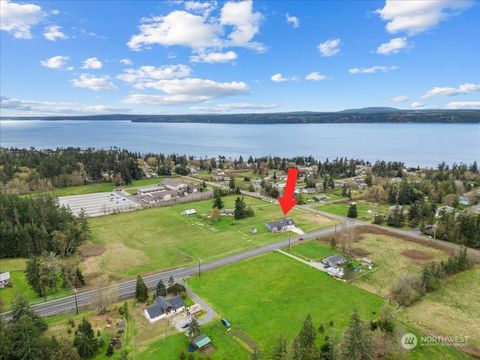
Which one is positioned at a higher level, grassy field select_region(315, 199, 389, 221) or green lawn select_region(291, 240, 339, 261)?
green lawn select_region(291, 240, 339, 261)

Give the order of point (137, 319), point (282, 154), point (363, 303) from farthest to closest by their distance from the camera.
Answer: point (282, 154), point (363, 303), point (137, 319)

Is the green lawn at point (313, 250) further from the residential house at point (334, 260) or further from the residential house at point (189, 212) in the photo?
the residential house at point (189, 212)

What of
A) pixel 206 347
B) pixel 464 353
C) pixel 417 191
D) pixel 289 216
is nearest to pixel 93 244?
pixel 206 347

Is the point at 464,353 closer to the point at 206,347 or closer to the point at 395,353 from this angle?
the point at 395,353

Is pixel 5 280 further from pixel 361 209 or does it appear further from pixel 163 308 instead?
pixel 361 209

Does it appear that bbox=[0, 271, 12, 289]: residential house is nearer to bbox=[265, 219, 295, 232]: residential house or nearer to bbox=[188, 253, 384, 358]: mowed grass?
bbox=[188, 253, 384, 358]: mowed grass

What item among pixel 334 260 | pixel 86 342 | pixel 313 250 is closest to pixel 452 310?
pixel 334 260

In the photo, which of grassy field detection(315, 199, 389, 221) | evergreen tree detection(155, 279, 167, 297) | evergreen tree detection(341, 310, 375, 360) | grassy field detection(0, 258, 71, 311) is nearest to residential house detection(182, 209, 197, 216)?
grassy field detection(315, 199, 389, 221)

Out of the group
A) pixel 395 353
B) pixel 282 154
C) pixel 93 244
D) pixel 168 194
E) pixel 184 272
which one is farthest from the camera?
pixel 282 154
